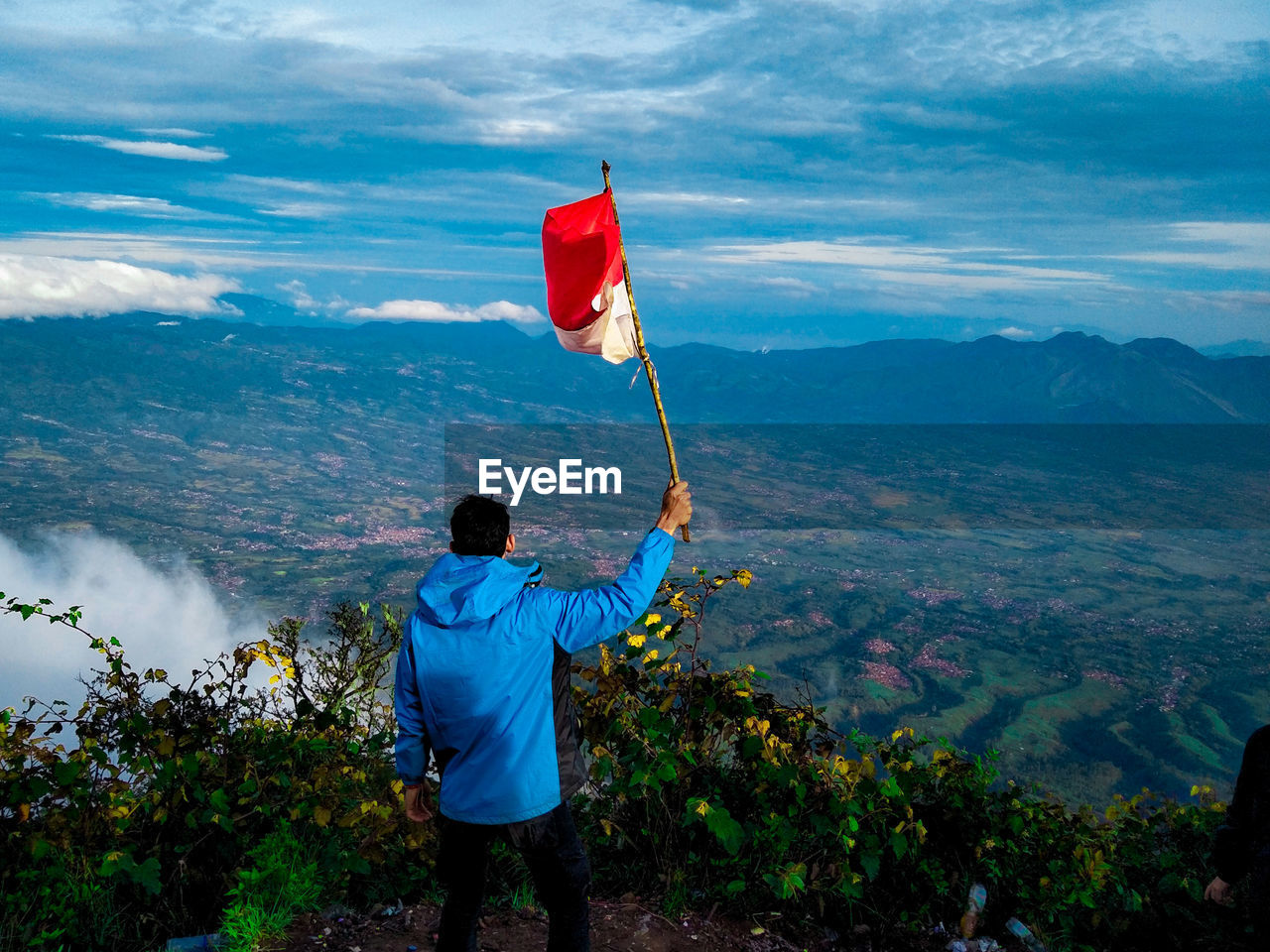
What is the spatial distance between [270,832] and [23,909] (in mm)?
1202

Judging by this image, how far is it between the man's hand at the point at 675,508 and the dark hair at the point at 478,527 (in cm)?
66

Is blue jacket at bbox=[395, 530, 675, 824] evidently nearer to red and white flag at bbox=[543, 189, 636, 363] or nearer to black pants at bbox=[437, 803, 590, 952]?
black pants at bbox=[437, 803, 590, 952]

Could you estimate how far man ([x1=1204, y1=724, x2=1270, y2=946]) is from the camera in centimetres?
371

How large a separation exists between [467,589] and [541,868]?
1.25 m

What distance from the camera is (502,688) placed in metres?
→ 3.63

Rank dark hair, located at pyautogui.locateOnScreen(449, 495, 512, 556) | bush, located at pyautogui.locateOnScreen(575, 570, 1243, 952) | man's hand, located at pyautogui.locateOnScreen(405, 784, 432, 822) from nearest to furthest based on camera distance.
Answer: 1. dark hair, located at pyautogui.locateOnScreen(449, 495, 512, 556)
2. man's hand, located at pyautogui.locateOnScreen(405, 784, 432, 822)
3. bush, located at pyautogui.locateOnScreen(575, 570, 1243, 952)

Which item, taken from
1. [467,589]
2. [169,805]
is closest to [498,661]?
[467,589]

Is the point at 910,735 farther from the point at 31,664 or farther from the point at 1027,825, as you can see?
the point at 31,664

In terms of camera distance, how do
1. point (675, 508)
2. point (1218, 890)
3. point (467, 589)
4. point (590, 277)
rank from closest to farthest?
point (467, 589)
point (1218, 890)
point (675, 508)
point (590, 277)

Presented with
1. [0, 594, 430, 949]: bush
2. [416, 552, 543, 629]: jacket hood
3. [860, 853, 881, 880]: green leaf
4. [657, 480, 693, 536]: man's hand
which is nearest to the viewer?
[416, 552, 543, 629]: jacket hood

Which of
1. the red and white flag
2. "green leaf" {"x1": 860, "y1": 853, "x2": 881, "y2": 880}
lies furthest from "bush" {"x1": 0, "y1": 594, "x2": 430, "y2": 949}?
the red and white flag

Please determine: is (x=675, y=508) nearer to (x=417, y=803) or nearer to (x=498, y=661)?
(x=498, y=661)

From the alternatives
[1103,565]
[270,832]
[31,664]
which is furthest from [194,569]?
[270,832]

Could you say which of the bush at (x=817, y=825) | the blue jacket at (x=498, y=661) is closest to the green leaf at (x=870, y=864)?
the bush at (x=817, y=825)
